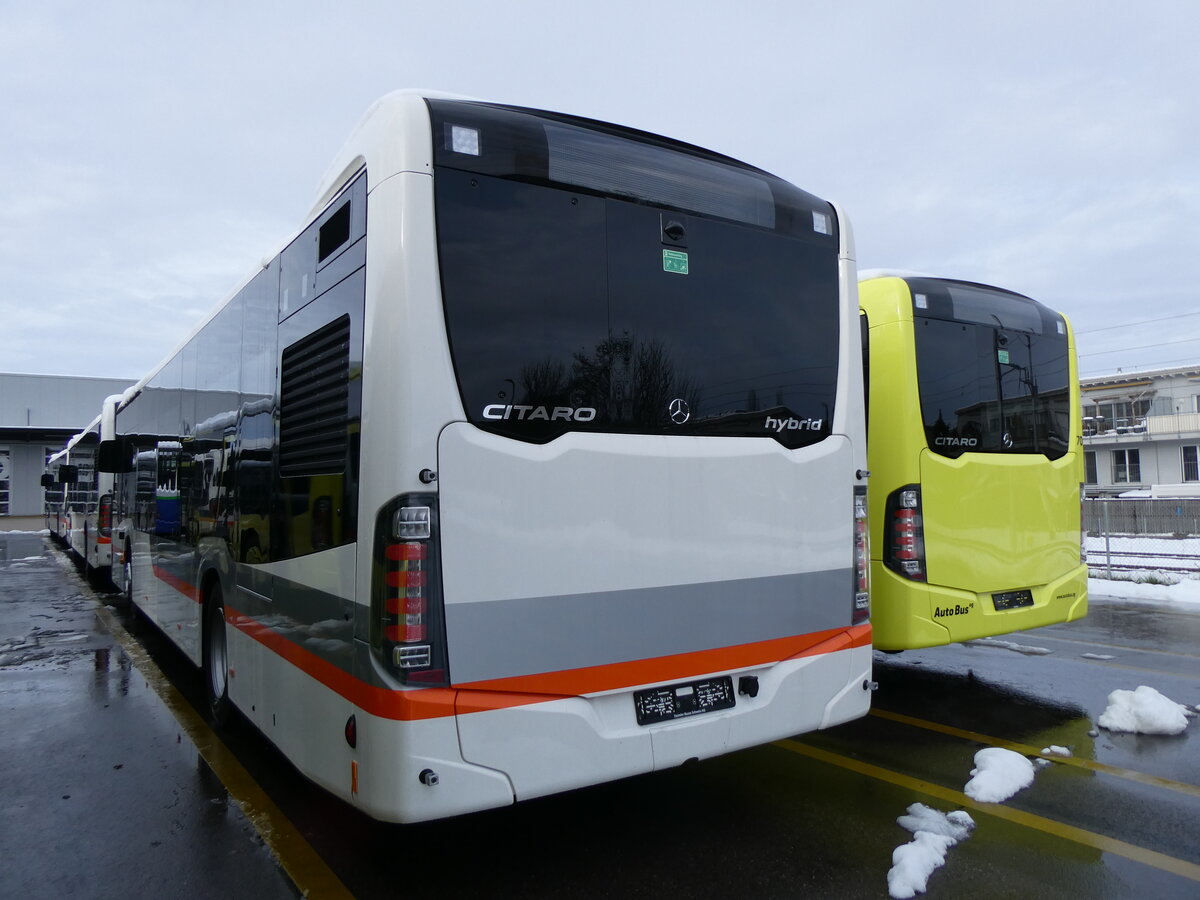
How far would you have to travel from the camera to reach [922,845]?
3691 mm

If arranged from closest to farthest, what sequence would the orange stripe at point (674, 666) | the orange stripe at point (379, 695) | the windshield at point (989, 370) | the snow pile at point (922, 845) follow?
the orange stripe at point (379, 695) < the orange stripe at point (674, 666) < the snow pile at point (922, 845) < the windshield at point (989, 370)

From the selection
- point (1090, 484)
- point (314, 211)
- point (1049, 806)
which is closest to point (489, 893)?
point (1049, 806)

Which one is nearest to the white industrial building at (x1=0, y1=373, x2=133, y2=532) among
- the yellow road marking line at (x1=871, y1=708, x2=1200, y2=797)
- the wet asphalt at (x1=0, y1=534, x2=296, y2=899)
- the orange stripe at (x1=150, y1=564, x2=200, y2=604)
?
the orange stripe at (x1=150, y1=564, x2=200, y2=604)

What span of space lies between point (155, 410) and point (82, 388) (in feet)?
129

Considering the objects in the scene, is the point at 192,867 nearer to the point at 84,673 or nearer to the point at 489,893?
the point at 489,893

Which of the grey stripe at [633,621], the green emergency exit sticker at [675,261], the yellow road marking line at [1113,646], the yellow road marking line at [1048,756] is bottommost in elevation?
the yellow road marking line at [1048,756]

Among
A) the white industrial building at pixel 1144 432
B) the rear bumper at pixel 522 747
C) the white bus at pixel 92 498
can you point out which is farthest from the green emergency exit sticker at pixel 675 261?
the white industrial building at pixel 1144 432

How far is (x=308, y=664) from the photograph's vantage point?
371 centimetres

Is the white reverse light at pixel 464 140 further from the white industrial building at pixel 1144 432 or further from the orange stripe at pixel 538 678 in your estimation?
the white industrial building at pixel 1144 432

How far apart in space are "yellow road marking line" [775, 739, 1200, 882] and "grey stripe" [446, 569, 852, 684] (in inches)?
42.8

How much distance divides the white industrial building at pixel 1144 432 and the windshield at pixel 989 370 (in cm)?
3973

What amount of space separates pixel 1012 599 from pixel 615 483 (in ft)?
13.4

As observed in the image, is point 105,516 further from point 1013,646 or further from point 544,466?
point 1013,646

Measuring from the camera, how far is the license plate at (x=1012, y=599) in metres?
6.01
